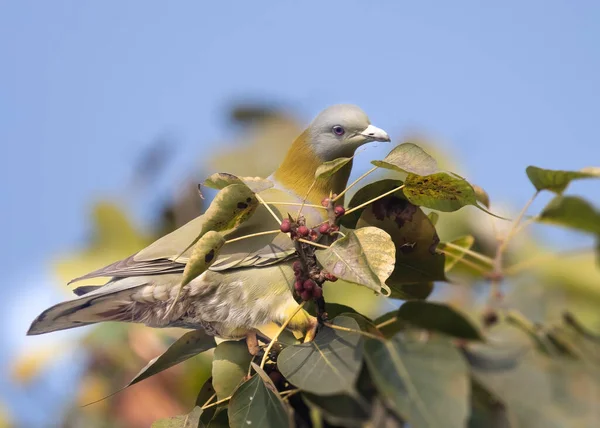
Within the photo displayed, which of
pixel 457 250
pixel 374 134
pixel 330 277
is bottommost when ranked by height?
pixel 457 250

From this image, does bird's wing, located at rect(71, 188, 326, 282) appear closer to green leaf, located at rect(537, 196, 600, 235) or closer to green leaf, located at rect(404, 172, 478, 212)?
green leaf, located at rect(404, 172, 478, 212)

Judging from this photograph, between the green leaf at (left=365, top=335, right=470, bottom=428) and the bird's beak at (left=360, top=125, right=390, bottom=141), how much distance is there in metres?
1.40

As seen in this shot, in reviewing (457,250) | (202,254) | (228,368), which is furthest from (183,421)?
(457,250)

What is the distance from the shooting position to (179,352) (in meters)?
2.01

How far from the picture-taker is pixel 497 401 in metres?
1.39

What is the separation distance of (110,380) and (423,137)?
8.99 ft

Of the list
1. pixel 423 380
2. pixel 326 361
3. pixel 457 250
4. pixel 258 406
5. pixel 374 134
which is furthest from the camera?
pixel 374 134

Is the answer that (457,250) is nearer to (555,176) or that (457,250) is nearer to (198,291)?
(555,176)

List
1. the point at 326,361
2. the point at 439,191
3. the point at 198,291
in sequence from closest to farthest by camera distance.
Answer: the point at 326,361 → the point at 439,191 → the point at 198,291

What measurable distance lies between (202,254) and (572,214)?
3.37 feet

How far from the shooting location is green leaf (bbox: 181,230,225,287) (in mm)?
1628

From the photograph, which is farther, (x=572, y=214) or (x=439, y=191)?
(x=572, y=214)

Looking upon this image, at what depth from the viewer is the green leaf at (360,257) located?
1568 millimetres

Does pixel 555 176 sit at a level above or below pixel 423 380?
above
